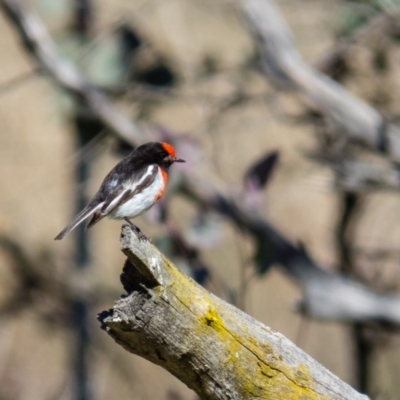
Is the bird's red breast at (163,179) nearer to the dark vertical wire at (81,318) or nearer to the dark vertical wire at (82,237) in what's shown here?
the dark vertical wire at (82,237)

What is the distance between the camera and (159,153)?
13.4 feet

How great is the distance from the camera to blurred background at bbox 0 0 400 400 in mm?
5672

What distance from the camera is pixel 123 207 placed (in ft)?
12.6

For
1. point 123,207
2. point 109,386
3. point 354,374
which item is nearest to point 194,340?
point 123,207

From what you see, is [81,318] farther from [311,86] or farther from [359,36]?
[359,36]

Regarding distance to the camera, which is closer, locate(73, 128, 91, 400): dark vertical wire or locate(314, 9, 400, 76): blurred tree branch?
locate(314, 9, 400, 76): blurred tree branch

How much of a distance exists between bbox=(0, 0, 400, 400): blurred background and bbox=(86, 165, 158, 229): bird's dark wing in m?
0.87

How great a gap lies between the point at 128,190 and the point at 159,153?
0.99ft

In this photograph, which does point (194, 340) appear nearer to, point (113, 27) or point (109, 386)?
point (113, 27)

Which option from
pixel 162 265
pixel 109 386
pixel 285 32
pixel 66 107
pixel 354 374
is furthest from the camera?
pixel 109 386

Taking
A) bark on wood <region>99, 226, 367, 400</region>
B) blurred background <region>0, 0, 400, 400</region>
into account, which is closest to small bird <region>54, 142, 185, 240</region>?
blurred background <region>0, 0, 400, 400</region>

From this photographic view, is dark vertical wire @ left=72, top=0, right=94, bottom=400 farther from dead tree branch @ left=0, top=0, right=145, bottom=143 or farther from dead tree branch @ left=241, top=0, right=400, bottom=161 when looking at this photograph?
dead tree branch @ left=241, top=0, right=400, bottom=161

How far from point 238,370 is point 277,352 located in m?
0.15

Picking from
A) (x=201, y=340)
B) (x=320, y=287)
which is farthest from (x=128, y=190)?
(x=320, y=287)
